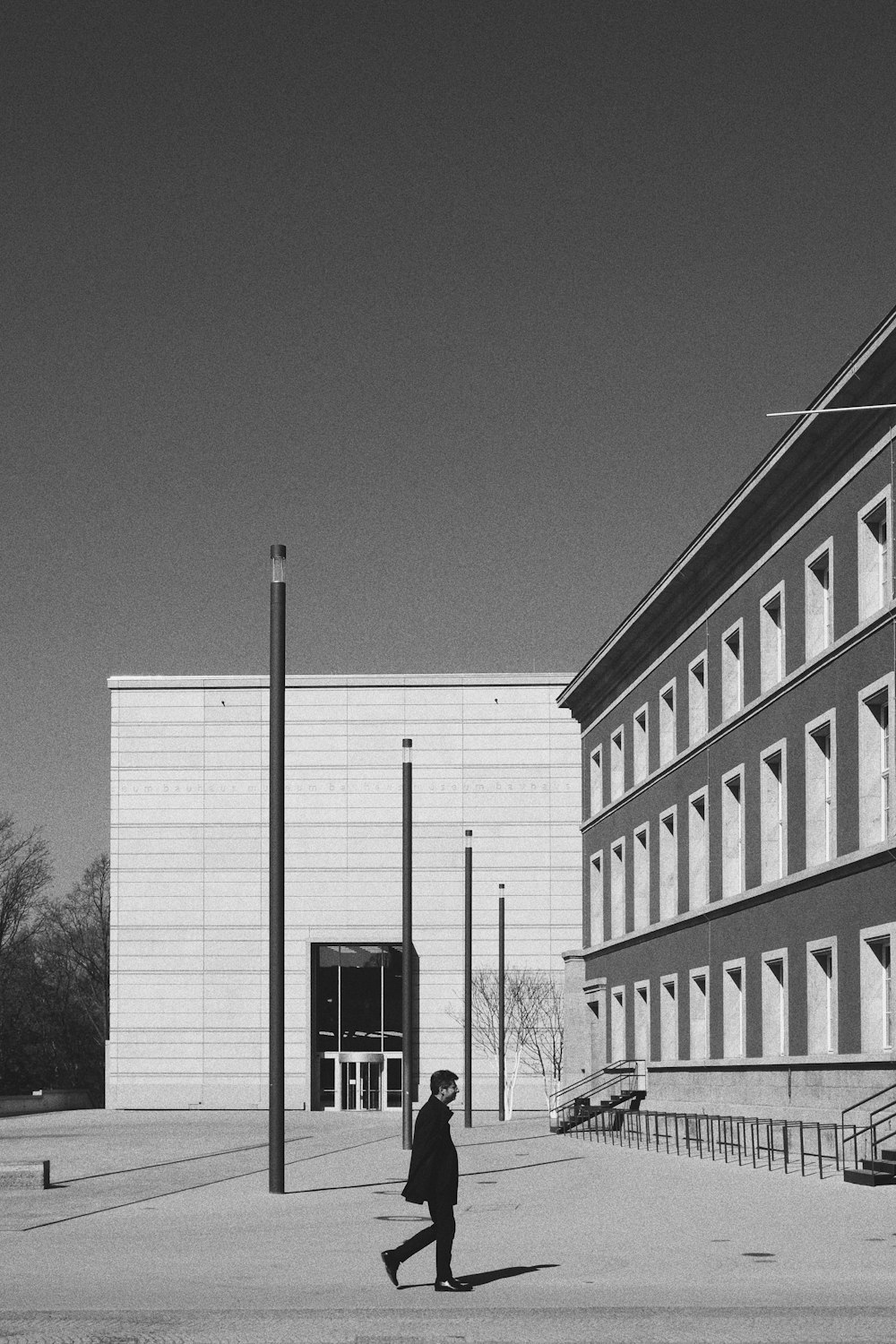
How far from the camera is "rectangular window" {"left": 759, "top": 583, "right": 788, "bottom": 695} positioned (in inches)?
1585

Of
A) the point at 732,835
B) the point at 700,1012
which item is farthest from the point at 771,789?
the point at 700,1012

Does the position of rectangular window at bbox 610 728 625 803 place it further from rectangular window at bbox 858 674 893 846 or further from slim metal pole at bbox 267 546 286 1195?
slim metal pole at bbox 267 546 286 1195

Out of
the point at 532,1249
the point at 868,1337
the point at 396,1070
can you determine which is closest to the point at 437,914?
the point at 396,1070

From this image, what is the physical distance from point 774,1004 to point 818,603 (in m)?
8.47

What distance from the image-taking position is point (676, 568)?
4672cm

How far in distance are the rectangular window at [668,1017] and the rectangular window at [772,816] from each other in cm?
924

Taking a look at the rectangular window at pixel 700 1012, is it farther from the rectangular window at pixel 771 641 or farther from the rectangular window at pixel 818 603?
the rectangular window at pixel 818 603

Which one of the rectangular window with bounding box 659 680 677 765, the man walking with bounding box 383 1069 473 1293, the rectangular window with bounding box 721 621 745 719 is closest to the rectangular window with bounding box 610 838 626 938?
the rectangular window with bounding box 659 680 677 765

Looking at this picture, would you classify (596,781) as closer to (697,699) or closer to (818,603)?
(697,699)

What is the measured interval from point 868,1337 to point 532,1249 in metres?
6.22

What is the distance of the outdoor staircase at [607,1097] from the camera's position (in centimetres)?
5075

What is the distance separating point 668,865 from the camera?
50844mm

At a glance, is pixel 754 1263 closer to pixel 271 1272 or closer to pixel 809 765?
pixel 271 1272

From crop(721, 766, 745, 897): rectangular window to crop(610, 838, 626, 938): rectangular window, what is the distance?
12.8 m
